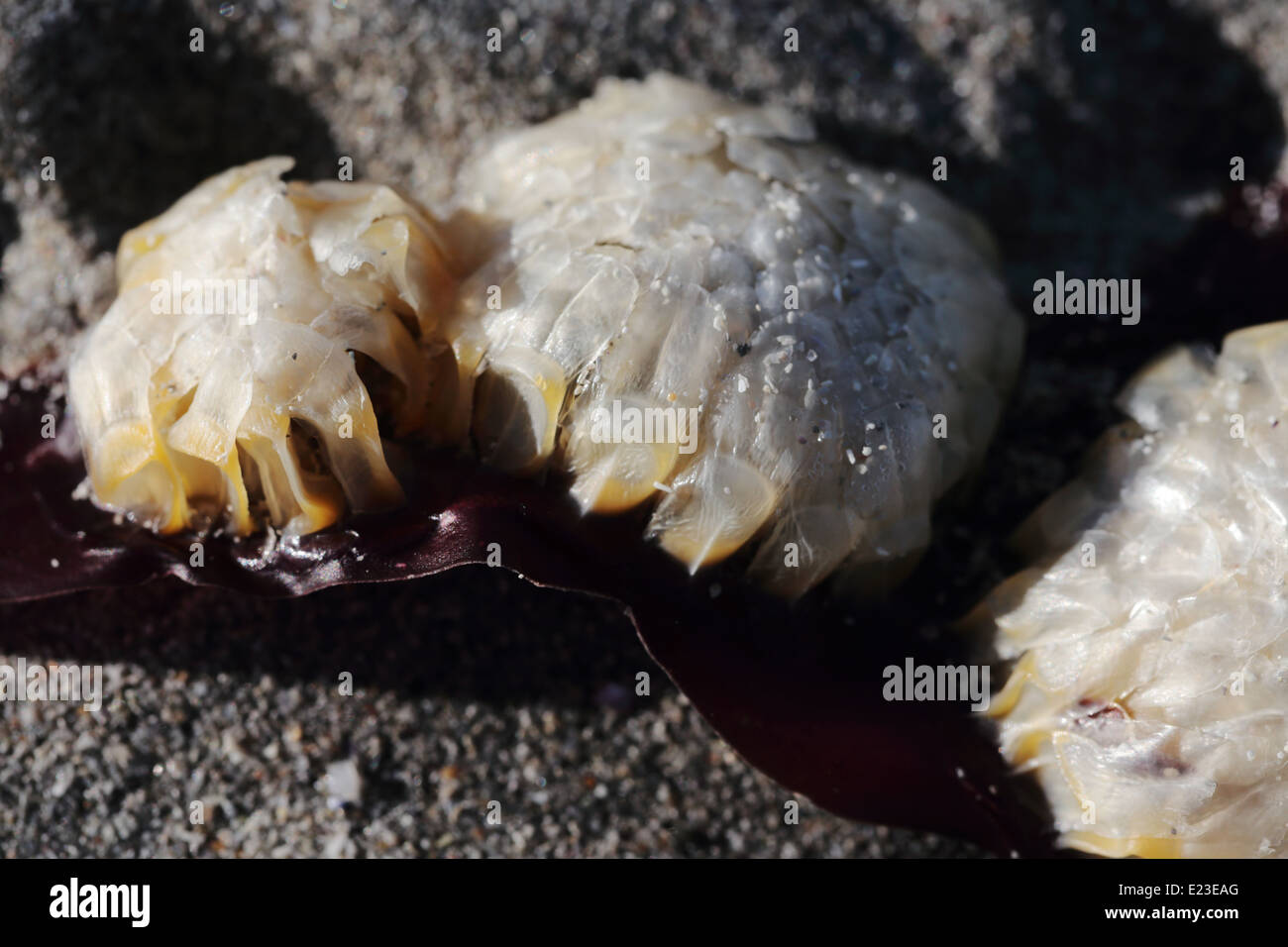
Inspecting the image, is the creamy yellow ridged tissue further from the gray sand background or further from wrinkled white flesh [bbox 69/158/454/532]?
the gray sand background

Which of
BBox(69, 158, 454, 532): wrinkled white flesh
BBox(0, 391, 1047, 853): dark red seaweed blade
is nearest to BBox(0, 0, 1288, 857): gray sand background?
BBox(0, 391, 1047, 853): dark red seaweed blade

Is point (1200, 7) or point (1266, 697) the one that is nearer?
point (1266, 697)

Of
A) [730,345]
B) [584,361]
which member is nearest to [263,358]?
[584,361]

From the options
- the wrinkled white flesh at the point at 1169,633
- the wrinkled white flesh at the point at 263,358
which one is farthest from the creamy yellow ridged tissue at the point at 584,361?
the wrinkled white flesh at the point at 1169,633

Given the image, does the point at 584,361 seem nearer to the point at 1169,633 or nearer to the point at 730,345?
the point at 730,345

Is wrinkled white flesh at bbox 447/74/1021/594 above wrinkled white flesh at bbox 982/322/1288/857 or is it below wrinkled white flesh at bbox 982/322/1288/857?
above
